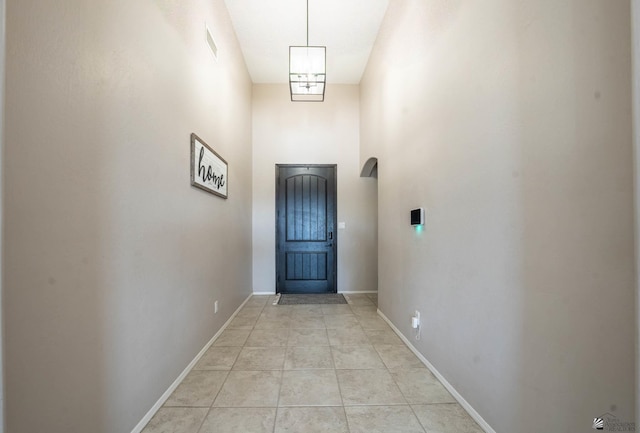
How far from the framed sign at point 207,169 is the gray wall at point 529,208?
1.90m

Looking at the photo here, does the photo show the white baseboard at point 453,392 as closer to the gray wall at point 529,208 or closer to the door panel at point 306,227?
the gray wall at point 529,208

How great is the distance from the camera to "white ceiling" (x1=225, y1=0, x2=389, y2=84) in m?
3.51

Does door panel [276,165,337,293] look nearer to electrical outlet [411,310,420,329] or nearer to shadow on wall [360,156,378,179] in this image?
shadow on wall [360,156,378,179]

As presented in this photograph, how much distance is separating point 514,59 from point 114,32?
1950mm

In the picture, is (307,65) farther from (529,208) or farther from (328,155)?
(529,208)

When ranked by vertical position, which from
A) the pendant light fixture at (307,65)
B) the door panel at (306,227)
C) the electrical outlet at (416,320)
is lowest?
the electrical outlet at (416,320)

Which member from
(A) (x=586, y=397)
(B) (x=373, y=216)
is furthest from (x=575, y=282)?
(B) (x=373, y=216)

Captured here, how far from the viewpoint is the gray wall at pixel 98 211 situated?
3.40ft

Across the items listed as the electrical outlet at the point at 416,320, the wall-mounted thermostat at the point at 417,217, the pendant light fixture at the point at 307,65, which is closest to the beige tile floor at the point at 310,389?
the electrical outlet at the point at 416,320

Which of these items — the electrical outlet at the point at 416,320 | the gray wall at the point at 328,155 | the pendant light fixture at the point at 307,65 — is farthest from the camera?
the gray wall at the point at 328,155

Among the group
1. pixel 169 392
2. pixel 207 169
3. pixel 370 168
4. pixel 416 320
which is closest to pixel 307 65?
pixel 207 169

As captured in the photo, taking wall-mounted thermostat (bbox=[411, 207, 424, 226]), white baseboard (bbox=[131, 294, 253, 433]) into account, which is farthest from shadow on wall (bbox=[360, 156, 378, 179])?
white baseboard (bbox=[131, 294, 253, 433])

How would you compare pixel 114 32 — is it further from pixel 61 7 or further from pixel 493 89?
pixel 493 89

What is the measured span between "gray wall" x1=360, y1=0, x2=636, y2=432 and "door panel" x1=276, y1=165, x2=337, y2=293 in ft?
9.61
